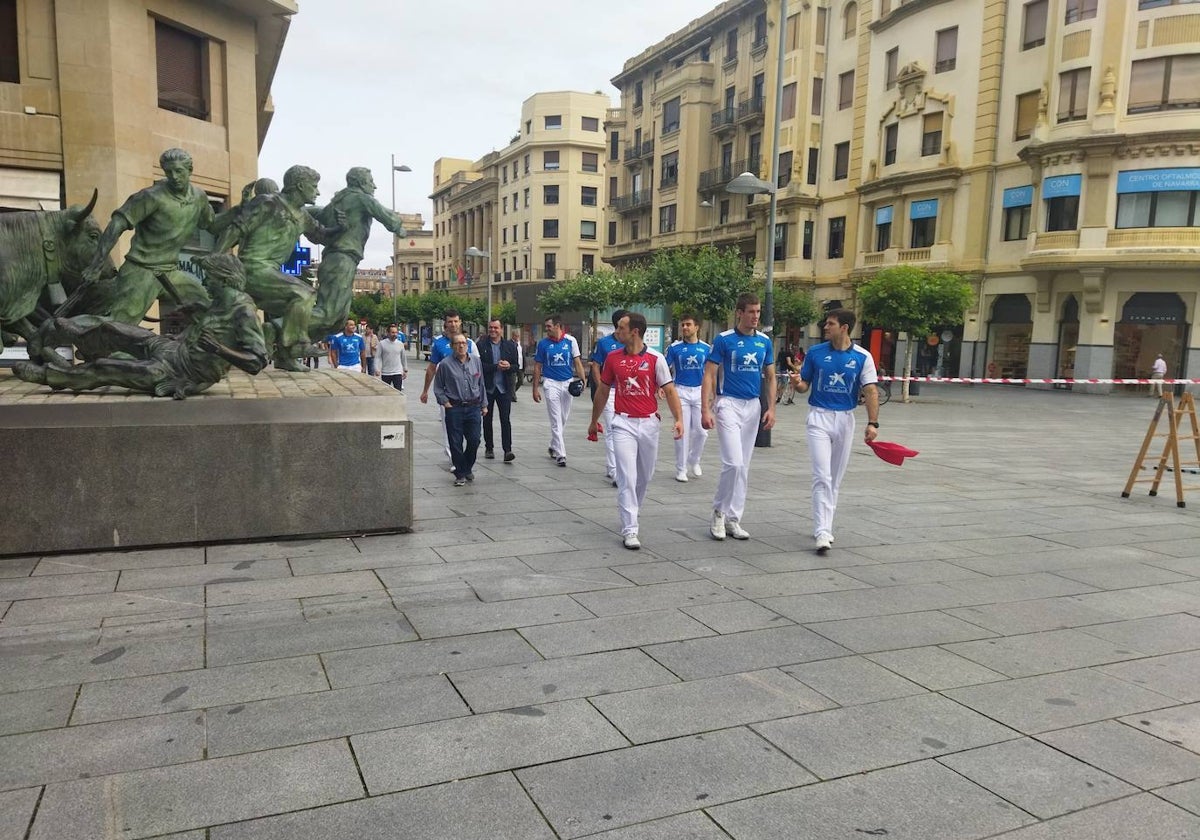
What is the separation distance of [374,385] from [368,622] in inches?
130

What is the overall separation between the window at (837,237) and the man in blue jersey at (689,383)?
3255 centimetres

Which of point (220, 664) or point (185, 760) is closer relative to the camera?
point (185, 760)

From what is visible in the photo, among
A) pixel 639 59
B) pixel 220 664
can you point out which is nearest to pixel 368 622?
pixel 220 664

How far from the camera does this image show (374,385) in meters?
7.53

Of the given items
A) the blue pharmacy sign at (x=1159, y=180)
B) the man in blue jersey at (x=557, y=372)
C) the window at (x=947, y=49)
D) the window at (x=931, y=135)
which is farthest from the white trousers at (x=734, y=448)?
the window at (x=947, y=49)

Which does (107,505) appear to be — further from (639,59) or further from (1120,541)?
(639,59)

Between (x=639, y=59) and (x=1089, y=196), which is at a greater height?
(x=639, y=59)

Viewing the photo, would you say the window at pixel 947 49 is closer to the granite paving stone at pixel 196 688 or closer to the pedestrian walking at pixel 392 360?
the pedestrian walking at pixel 392 360

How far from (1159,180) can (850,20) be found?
17.2 meters

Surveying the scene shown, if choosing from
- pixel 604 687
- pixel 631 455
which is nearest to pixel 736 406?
pixel 631 455

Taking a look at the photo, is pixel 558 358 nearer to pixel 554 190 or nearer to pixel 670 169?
pixel 670 169

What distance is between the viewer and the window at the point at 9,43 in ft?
49.6

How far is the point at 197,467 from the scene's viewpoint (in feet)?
19.5

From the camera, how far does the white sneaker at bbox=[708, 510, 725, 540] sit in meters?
6.79
